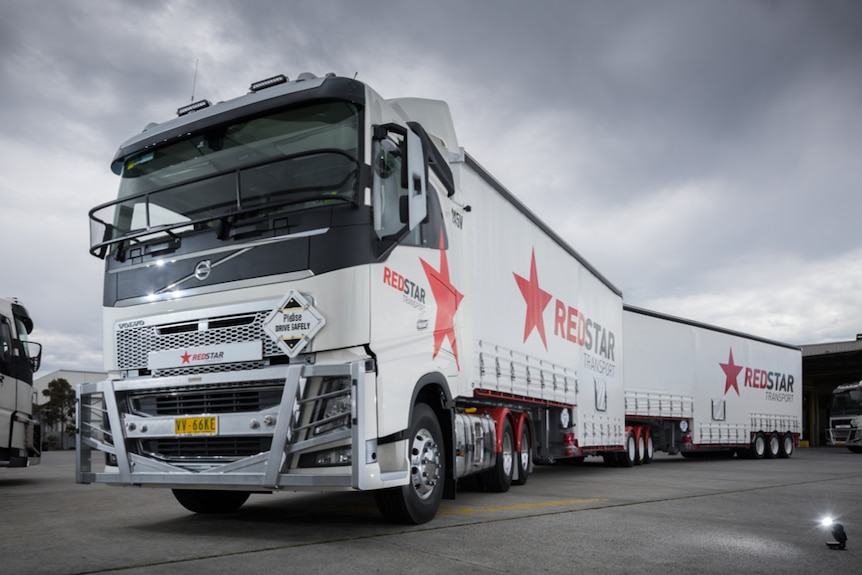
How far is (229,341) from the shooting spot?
558 cm

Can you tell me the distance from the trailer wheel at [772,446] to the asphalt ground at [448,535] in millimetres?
15480

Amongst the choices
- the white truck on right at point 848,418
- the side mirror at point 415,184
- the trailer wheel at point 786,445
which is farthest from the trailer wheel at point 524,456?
the white truck on right at point 848,418

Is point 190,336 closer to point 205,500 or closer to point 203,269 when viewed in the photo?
point 203,269

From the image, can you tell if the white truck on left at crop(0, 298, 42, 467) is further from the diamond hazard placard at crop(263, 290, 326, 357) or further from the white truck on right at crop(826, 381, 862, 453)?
the white truck on right at crop(826, 381, 862, 453)

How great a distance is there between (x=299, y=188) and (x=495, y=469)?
16.6 feet

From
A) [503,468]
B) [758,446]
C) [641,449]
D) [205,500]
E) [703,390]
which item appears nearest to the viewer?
[205,500]

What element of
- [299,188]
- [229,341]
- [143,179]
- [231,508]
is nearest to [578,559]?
[229,341]

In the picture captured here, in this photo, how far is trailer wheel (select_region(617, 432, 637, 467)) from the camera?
686 inches

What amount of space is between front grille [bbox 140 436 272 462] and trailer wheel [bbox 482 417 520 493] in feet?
14.4

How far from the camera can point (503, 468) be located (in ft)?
30.7

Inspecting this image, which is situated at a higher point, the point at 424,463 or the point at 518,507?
the point at 424,463

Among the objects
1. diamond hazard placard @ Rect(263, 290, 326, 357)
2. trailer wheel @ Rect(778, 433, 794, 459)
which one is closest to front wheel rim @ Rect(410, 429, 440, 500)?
diamond hazard placard @ Rect(263, 290, 326, 357)

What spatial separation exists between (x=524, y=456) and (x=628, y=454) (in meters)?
7.92

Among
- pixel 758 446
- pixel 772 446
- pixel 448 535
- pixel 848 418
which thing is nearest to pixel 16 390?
pixel 448 535
